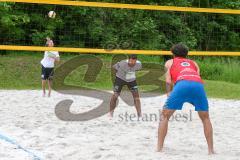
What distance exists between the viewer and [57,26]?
1432cm

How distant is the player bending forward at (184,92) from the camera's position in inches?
208

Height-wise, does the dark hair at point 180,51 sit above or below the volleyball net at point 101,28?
above

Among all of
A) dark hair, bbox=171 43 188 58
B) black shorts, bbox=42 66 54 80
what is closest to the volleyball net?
black shorts, bbox=42 66 54 80

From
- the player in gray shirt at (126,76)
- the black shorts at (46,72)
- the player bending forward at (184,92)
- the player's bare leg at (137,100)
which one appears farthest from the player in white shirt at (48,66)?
the player bending forward at (184,92)

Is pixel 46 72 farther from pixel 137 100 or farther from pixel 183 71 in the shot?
pixel 183 71

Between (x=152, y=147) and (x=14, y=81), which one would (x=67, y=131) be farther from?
(x=14, y=81)

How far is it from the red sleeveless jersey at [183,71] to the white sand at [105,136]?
2.48ft

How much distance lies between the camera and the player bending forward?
529 cm

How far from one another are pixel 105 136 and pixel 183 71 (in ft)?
4.62

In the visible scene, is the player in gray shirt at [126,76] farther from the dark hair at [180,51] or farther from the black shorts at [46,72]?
the black shorts at [46,72]

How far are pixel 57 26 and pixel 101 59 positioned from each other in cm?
247

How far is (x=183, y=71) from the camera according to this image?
17.7ft

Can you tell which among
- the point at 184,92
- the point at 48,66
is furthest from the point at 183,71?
the point at 48,66

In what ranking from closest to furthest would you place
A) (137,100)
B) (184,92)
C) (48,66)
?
1. (184,92)
2. (137,100)
3. (48,66)
